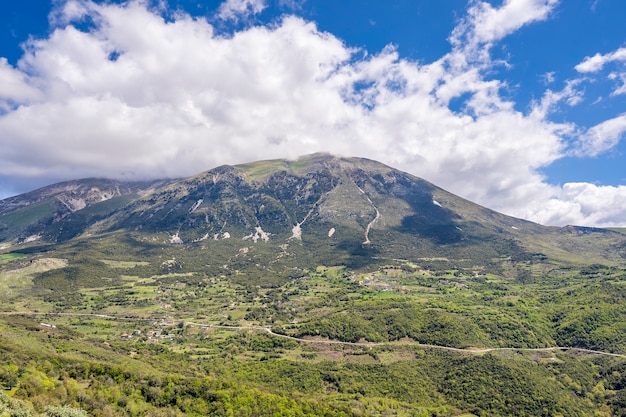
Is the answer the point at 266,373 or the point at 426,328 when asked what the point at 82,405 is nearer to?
the point at 266,373

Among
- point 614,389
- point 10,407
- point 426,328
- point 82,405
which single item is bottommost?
point 614,389

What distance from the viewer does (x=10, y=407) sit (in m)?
40.3

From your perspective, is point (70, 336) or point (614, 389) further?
point (614, 389)

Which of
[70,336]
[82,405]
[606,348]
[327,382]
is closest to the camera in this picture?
[82,405]

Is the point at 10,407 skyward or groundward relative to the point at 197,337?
skyward

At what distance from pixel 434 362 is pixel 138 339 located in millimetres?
112664

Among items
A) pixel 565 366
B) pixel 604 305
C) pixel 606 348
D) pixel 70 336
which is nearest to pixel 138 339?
pixel 70 336

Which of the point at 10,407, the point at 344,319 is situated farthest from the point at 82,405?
the point at 344,319

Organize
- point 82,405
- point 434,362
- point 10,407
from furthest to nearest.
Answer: point 434,362 → point 82,405 → point 10,407

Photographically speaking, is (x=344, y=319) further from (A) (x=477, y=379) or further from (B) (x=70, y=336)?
(B) (x=70, y=336)

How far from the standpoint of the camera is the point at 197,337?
6442 inches

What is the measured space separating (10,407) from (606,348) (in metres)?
183

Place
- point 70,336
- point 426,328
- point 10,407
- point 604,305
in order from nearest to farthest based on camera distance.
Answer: point 10,407, point 70,336, point 426,328, point 604,305

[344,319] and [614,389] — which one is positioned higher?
[344,319]
